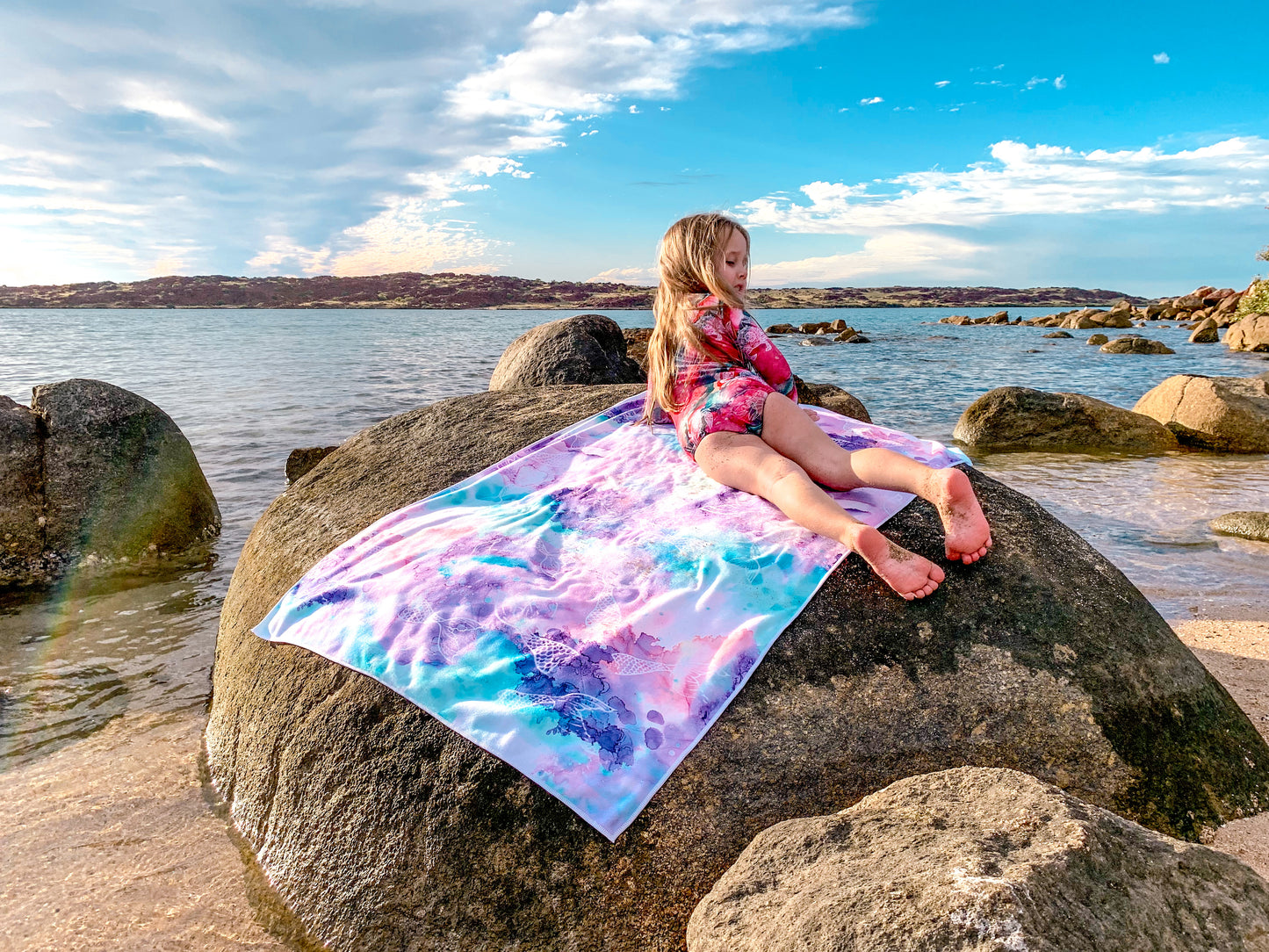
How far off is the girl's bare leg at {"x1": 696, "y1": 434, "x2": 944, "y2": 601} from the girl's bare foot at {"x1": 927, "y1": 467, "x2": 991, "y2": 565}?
0.20 m

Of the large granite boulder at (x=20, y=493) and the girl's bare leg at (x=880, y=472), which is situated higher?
the girl's bare leg at (x=880, y=472)

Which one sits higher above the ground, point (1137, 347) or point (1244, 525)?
point (1244, 525)

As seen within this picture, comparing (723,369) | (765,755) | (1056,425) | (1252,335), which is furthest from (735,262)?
(1252,335)

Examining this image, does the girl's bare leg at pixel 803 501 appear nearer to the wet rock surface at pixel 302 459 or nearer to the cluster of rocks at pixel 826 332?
the wet rock surface at pixel 302 459

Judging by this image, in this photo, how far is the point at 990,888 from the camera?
65.6 inches

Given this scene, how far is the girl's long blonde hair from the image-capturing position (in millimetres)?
4539

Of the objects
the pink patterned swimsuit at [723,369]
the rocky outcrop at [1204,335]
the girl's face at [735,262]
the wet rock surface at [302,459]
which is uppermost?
the girl's face at [735,262]

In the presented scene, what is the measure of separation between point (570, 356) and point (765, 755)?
6.71 metres

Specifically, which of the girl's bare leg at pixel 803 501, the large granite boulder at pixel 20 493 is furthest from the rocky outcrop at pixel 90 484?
the girl's bare leg at pixel 803 501

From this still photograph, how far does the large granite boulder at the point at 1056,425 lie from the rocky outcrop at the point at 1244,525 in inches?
196

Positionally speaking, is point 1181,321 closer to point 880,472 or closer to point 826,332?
point 826,332

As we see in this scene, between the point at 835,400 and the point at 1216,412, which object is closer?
the point at 835,400

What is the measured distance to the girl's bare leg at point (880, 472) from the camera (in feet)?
10.5

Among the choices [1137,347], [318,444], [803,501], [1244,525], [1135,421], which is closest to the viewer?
[803,501]
